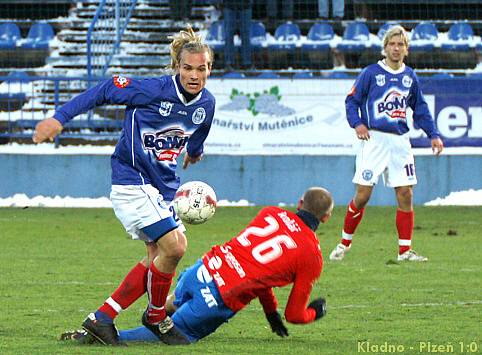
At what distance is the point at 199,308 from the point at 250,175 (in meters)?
11.8

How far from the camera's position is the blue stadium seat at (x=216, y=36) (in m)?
22.0

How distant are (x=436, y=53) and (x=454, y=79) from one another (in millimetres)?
4331

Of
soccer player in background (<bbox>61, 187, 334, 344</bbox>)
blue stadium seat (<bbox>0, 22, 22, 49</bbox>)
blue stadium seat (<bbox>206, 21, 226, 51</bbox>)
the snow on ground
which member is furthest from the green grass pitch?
blue stadium seat (<bbox>0, 22, 22, 49</bbox>)

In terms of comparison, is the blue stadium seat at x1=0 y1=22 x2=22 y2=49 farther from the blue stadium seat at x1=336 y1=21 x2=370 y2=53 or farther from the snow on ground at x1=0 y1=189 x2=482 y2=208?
the blue stadium seat at x1=336 y1=21 x2=370 y2=53

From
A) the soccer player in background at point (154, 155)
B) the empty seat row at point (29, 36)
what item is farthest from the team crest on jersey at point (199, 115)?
the empty seat row at point (29, 36)

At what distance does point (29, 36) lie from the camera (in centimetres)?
2367

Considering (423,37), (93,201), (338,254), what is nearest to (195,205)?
(338,254)

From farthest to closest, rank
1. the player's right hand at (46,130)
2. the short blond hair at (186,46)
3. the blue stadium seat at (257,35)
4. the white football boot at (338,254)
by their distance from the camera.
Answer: the blue stadium seat at (257,35), the white football boot at (338,254), the short blond hair at (186,46), the player's right hand at (46,130)

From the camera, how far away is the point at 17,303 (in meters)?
8.66

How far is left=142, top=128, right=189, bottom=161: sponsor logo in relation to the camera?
7.21 meters

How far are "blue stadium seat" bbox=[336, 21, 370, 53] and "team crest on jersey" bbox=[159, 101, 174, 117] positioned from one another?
1549 centimetres

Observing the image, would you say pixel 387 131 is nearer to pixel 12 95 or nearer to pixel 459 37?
pixel 12 95

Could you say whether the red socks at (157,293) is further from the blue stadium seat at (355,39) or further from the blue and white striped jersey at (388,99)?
the blue stadium seat at (355,39)

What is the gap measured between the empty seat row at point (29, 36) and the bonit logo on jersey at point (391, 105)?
12456mm
